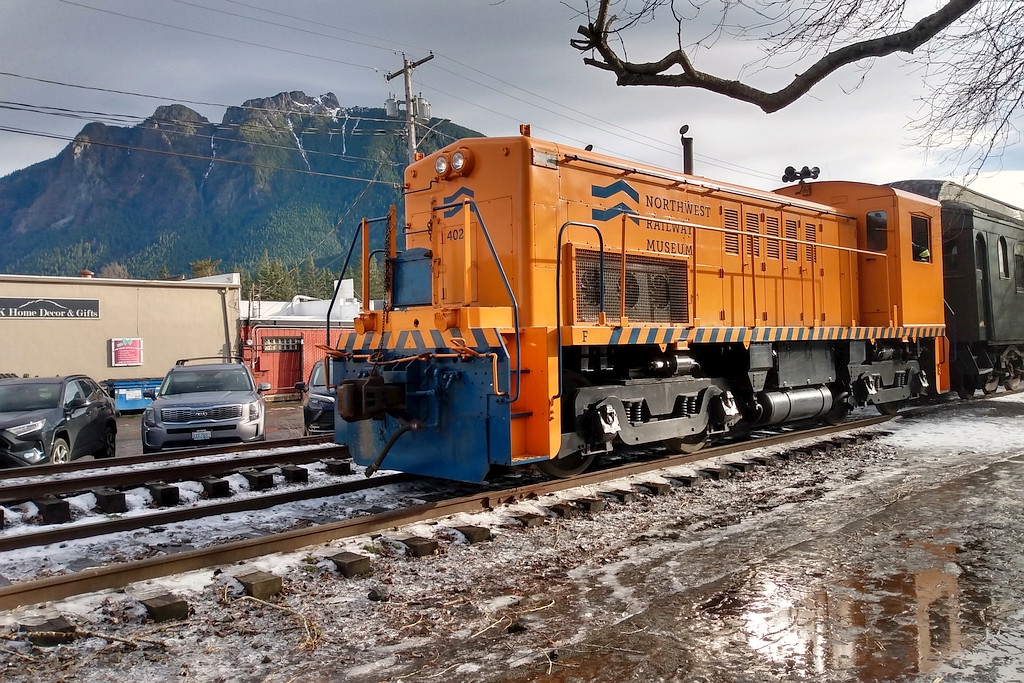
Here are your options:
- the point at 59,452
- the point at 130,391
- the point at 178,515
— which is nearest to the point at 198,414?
the point at 59,452

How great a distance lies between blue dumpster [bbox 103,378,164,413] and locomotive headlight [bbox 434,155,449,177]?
17.9m

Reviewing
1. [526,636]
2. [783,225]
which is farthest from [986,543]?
[783,225]

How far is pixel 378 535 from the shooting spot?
5863mm

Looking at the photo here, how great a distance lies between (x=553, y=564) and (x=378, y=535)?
1.47 meters

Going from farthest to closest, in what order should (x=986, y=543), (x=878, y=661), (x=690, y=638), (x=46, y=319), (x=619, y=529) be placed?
(x=46, y=319) → (x=619, y=529) → (x=986, y=543) → (x=690, y=638) → (x=878, y=661)

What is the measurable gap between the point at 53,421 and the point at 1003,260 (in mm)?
17809

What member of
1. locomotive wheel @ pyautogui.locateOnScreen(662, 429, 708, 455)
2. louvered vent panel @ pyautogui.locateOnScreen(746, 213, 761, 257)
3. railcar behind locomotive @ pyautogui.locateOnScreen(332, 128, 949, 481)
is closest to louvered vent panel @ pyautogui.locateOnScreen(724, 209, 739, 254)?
railcar behind locomotive @ pyautogui.locateOnScreen(332, 128, 949, 481)

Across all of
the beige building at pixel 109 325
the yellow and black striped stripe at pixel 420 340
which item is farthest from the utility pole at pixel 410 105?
the yellow and black striped stripe at pixel 420 340

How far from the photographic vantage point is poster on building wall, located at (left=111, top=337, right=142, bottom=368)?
2305 centimetres

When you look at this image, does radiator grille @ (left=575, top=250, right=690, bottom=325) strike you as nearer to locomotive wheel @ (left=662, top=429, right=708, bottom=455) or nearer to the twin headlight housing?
the twin headlight housing

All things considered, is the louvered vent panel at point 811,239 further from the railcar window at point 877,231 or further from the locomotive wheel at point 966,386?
the locomotive wheel at point 966,386

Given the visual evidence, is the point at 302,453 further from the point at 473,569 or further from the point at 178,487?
the point at 473,569

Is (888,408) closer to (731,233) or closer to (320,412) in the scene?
(731,233)

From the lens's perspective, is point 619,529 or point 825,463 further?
point 825,463
